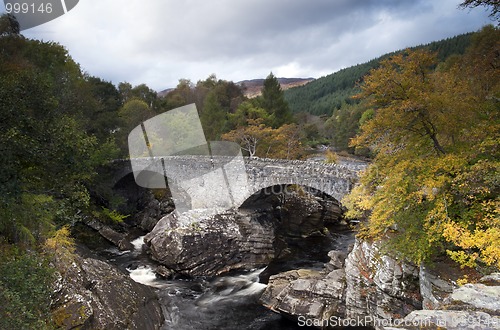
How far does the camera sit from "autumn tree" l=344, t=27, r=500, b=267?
932 centimetres

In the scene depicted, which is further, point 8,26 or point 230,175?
point 230,175

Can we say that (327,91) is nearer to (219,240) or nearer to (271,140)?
(271,140)

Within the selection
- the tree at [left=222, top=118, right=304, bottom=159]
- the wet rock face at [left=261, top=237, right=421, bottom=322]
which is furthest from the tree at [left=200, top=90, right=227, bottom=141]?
the wet rock face at [left=261, top=237, right=421, bottom=322]

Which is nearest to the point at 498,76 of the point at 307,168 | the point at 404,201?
the point at 404,201

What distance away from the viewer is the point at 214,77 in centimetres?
7512

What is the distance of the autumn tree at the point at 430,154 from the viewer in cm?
932

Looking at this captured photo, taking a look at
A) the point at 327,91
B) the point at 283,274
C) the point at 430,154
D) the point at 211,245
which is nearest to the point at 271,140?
the point at 211,245

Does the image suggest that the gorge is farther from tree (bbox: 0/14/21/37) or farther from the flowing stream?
tree (bbox: 0/14/21/37)

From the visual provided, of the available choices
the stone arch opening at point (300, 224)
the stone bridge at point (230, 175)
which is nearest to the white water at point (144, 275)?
the stone bridge at point (230, 175)

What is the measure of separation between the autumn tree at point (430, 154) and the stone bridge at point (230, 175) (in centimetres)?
707

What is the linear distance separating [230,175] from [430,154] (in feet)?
50.0

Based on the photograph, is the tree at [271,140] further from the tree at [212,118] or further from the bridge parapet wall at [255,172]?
the tree at [212,118]

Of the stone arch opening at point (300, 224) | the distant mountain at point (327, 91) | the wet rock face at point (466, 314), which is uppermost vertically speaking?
the distant mountain at point (327, 91)

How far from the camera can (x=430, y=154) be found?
1145cm
